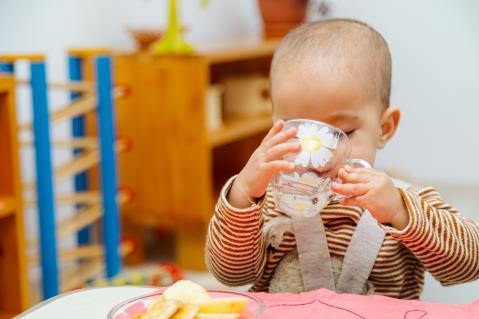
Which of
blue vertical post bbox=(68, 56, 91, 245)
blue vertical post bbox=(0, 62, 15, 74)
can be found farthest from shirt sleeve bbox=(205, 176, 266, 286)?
blue vertical post bbox=(68, 56, 91, 245)

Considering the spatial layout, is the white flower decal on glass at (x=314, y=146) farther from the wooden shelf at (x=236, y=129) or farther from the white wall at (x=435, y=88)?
the wooden shelf at (x=236, y=129)

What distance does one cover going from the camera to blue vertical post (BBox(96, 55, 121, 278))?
65.6 inches

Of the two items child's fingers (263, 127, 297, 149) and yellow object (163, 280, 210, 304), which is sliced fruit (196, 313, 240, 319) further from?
child's fingers (263, 127, 297, 149)

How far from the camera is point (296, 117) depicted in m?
0.69

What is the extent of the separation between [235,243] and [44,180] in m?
0.91

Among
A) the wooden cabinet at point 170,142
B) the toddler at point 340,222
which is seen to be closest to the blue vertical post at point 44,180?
the wooden cabinet at point 170,142

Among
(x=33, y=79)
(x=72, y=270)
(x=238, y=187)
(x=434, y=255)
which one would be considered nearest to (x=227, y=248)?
(x=238, y=187)

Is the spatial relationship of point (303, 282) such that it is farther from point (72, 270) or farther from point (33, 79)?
point (72, 270)

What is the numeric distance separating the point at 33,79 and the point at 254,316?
1.12 metres

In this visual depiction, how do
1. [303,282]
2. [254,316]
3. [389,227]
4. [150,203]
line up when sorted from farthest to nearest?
[150,203] → [303,282] → [389,227] → [254,316]

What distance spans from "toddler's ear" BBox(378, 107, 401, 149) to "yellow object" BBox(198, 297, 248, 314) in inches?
13.9

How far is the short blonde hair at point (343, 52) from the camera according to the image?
0.71 meters

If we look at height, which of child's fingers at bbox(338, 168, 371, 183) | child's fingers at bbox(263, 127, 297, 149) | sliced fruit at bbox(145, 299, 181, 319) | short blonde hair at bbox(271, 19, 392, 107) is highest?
short blonde hair at bbox(271, 19, 392, 107)

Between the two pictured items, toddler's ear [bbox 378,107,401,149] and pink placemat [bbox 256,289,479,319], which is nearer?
pink placemat [bbox 256,289,479,319]
